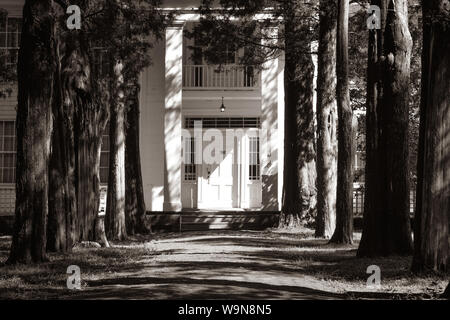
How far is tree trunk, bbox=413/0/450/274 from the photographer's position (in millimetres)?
8914

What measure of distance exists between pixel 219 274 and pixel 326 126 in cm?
850

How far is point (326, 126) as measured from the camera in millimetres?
17500

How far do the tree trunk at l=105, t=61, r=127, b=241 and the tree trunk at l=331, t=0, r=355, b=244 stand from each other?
527cm

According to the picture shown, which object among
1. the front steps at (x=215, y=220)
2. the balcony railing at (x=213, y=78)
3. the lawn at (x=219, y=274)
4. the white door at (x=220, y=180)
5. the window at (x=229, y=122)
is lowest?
the lawn at (x=219, y=274)

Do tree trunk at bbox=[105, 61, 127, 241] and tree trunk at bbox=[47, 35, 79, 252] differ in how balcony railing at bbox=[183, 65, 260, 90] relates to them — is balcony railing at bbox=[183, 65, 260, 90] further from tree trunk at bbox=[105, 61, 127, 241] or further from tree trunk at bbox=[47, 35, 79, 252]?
A: tree trunk at bbox=[47, 35, 79, 252]

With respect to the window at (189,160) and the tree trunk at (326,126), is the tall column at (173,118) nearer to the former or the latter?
the window at (189,160)

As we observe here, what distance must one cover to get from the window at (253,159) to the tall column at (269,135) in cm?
223

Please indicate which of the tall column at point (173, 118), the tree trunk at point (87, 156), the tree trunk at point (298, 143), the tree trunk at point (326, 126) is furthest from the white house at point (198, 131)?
the tree trunk at point (87, 156)

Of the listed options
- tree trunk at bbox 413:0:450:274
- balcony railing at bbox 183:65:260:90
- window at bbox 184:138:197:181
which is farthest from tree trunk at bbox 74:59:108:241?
window at bbox 184:138:197:181

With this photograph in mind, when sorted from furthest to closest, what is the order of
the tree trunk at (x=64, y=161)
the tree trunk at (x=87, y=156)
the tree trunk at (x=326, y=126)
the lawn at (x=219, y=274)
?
1. the tree trunk at (x=326, y=126)
2. the tree trunk at (x=87, y=156)
3. the tree trunk at (x=64, y=161)
4. the lawn at (x=219, y=274)

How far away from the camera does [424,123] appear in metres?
9.30

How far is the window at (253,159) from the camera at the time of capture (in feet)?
84.3
